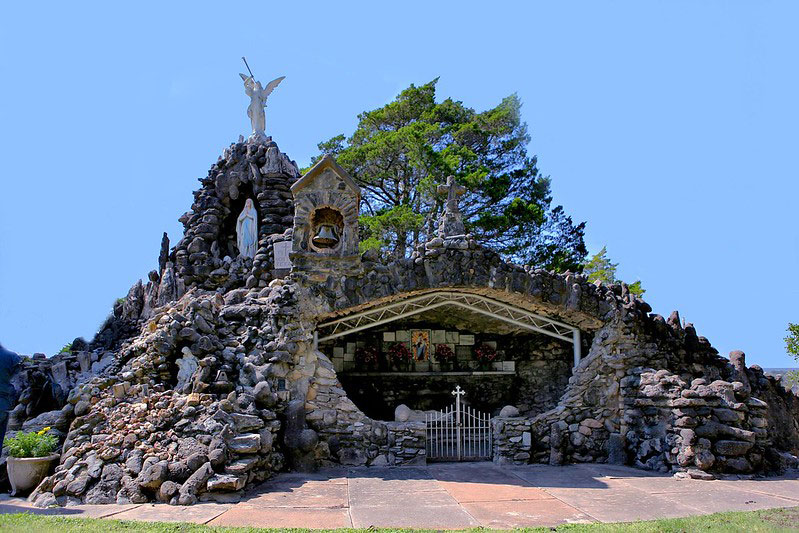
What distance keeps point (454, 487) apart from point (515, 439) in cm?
268

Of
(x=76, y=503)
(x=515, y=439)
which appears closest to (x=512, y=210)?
(x=515, y=439)

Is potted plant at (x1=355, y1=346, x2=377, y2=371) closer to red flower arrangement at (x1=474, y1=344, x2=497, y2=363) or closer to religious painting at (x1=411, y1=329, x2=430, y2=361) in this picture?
religious painting at (x1=411, y1=329, x2=430, y2=361)

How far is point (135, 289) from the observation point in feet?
77.3

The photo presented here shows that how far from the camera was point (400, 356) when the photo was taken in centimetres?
1488

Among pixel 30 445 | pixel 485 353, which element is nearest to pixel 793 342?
pixel 485 353

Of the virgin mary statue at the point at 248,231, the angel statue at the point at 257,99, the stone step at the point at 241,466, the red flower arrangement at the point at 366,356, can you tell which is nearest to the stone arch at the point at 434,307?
the red flower arrangement at the point at 366,356

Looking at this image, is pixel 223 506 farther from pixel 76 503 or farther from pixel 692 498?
pixel 692 498

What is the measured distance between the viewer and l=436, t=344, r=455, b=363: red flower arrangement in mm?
15164

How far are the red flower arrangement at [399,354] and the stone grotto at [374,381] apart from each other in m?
0.04

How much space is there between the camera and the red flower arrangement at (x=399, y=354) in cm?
1489

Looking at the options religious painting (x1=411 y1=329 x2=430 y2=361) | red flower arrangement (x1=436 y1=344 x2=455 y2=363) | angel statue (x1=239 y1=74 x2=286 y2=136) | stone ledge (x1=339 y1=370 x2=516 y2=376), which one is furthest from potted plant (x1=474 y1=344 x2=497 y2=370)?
angel statue (x1=239 y1=74 x2=286 y2=136)

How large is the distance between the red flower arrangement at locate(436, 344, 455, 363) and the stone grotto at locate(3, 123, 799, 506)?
1.6 inches

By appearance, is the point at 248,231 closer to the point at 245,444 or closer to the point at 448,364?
the point at 448,364

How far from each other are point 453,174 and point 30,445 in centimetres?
1738
